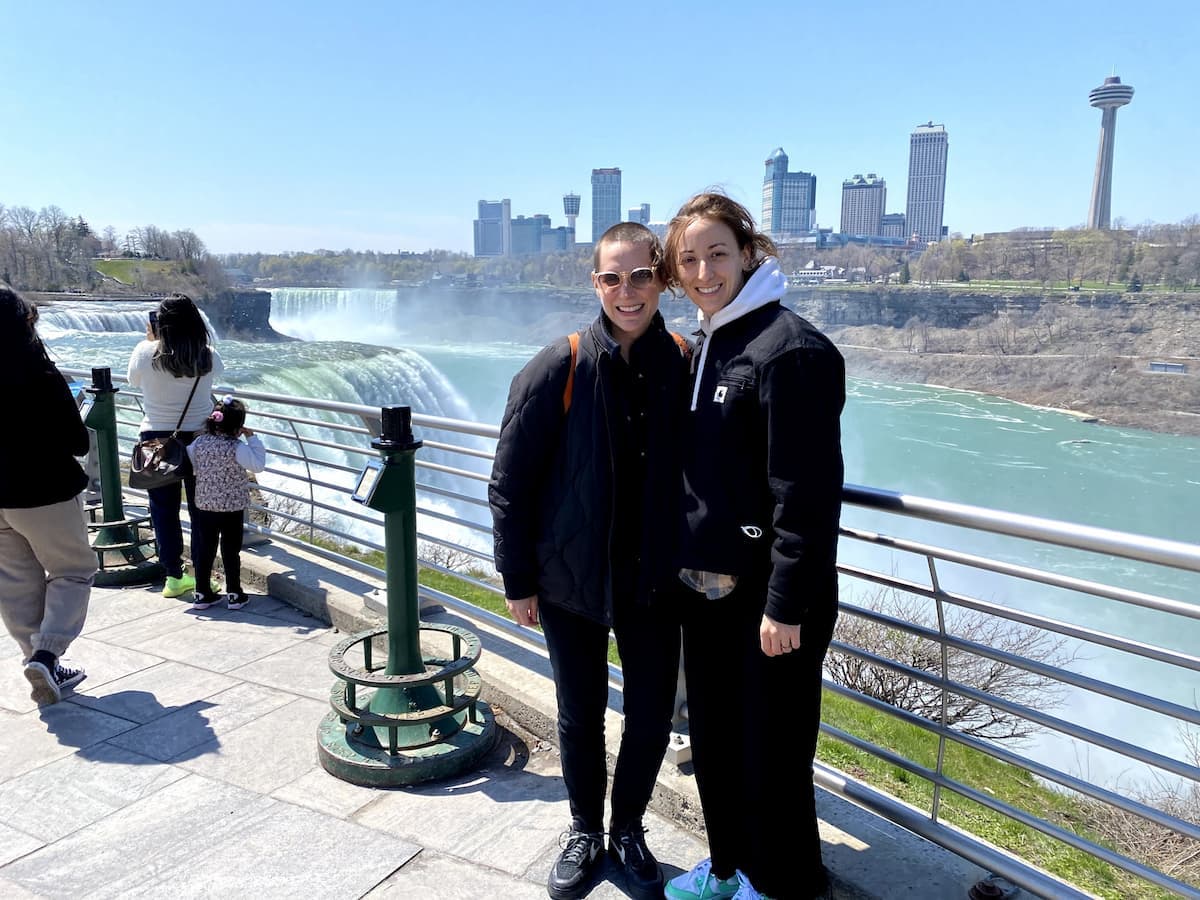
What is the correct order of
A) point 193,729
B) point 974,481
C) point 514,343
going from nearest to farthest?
1. point 193,729
2. point 974,481
3. point 514,343

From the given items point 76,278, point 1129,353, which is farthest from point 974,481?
point 76,278

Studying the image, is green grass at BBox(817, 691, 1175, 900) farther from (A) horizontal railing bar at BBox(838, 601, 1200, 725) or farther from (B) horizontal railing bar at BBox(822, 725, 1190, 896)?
(A) horizontal railing bar at BBox(838, 601, 1200, 725)

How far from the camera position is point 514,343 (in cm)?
10375

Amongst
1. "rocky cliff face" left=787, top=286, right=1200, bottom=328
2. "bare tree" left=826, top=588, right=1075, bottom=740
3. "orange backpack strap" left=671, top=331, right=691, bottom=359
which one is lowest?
"bare tree" left=826, top=588, right=1075, bottom=740

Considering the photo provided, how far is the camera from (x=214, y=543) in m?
4.69

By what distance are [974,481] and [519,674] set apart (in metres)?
57.2

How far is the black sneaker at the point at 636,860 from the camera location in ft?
7.70

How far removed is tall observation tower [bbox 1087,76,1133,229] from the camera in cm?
19338

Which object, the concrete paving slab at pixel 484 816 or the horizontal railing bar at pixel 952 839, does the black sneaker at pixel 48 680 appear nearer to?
the concrete paving slab at pixel 484 816

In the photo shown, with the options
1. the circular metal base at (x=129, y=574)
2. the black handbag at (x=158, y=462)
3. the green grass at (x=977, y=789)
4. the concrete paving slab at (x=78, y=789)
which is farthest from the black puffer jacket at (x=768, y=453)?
the circular metal base at (x=129, y=574)

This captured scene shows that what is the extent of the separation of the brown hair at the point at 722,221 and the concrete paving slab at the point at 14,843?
2578mm

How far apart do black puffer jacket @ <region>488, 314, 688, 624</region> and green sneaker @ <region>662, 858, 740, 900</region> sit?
2.43 ft

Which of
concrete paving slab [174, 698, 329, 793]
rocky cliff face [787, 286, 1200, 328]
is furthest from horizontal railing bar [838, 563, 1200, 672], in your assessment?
rocky cliff face [787, 286, 1200, 328]

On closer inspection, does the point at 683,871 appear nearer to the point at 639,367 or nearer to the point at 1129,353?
the point at 639,367
